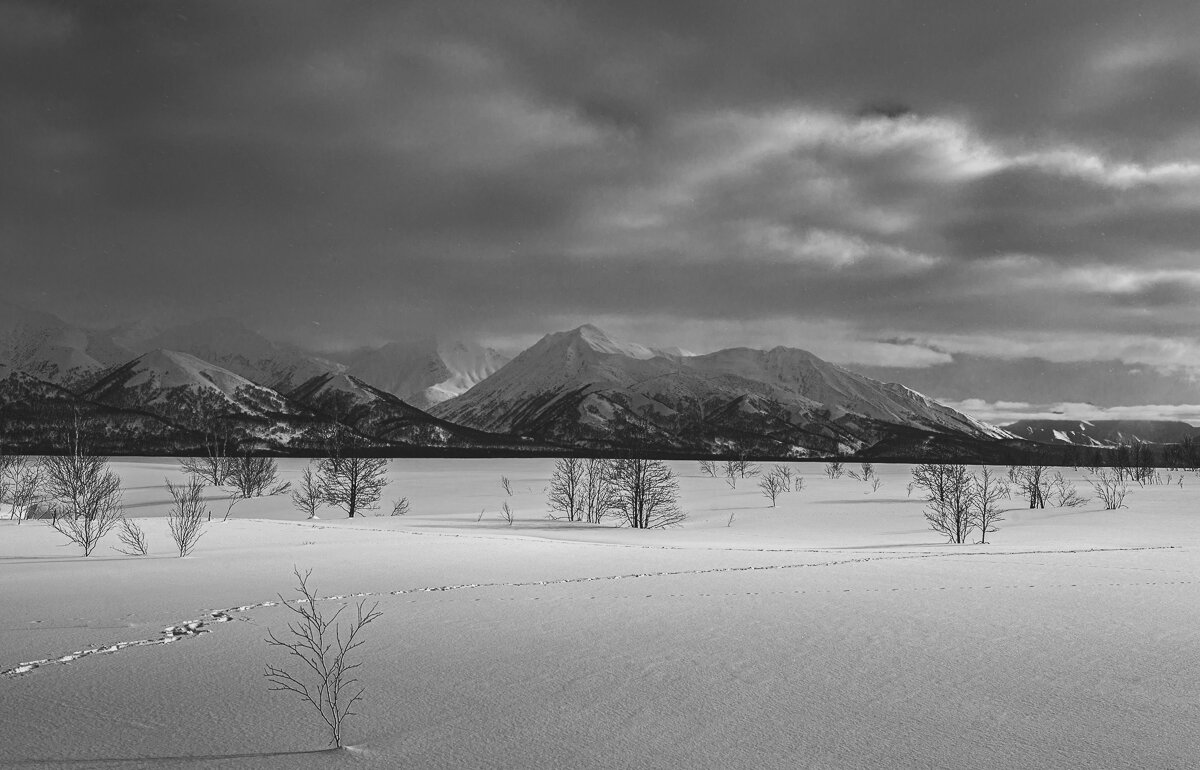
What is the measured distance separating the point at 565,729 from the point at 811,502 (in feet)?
182

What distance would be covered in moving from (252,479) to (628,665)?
211 ft

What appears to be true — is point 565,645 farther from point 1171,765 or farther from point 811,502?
point 811,502

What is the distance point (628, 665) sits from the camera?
6.96m

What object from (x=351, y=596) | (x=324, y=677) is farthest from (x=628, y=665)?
(x=351, y=596)

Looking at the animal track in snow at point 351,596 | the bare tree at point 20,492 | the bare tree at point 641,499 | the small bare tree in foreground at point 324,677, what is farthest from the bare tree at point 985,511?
the bare tree at point 20,492

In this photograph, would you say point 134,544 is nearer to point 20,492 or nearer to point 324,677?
point 324,677

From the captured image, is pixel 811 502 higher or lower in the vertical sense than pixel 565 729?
lower

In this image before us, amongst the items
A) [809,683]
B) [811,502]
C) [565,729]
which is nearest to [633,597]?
[809,683]

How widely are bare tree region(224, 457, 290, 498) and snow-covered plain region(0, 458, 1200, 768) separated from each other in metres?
50.3

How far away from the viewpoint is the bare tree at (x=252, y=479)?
62.9 metres

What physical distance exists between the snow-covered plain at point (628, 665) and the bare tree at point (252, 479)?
5033 cm

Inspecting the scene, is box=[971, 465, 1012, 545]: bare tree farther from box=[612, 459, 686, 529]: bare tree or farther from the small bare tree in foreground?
the small bare tree in foreground

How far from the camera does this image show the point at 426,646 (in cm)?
776

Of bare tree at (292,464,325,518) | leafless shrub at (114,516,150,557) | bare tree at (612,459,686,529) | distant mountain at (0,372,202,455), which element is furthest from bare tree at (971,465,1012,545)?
distant mountain at (0,372,202,455)
